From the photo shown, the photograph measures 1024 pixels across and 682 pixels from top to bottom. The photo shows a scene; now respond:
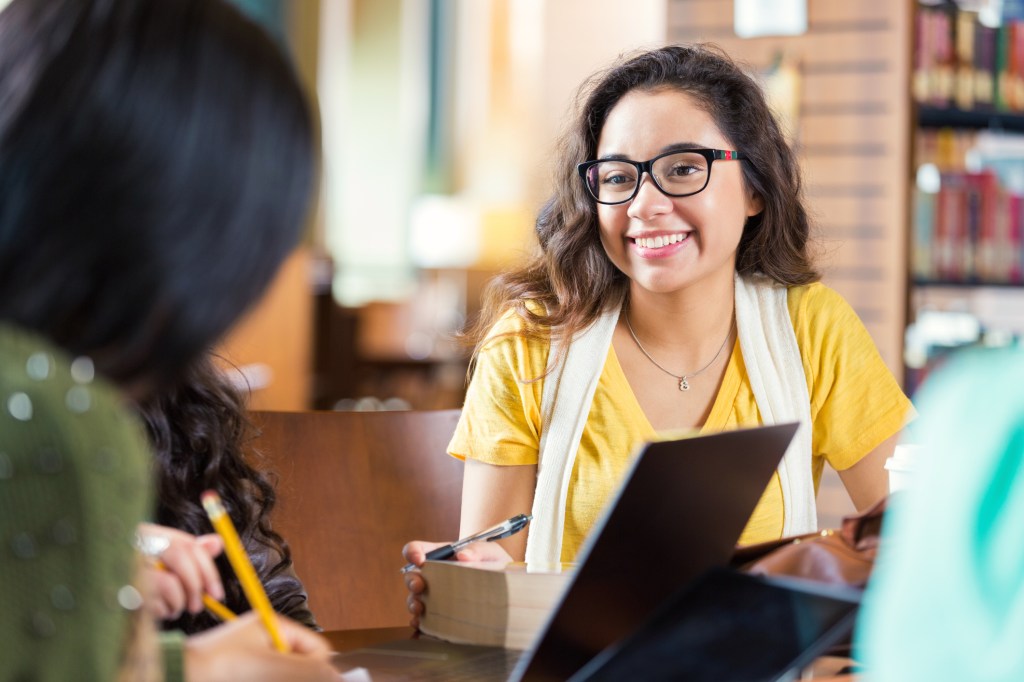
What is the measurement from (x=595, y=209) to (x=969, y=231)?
2.57 metres

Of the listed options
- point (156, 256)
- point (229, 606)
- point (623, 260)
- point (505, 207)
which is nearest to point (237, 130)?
point (156, 256)

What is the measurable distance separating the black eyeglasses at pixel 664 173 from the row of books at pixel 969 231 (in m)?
2.55

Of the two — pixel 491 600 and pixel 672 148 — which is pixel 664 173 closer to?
pixel 672 148

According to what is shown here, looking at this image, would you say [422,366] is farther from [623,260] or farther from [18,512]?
[18,512]

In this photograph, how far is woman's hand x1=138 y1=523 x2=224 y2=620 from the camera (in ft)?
3.07

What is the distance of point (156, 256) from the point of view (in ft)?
2.32

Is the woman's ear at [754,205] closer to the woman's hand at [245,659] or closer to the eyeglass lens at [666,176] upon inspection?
the eyeglass lens at [666,176]

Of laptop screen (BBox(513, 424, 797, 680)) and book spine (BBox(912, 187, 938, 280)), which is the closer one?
laptop screen (BBox(513, 424, 797, 680))

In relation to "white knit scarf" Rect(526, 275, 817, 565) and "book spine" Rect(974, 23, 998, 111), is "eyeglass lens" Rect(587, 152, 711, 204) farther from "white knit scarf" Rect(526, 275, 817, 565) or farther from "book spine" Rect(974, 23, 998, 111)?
"book spine" Rect(974, 23, 998, 111)

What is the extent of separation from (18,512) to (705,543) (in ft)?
1.71

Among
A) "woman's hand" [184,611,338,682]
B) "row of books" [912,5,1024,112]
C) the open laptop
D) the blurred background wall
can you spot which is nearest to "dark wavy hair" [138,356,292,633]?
the blurred background wall

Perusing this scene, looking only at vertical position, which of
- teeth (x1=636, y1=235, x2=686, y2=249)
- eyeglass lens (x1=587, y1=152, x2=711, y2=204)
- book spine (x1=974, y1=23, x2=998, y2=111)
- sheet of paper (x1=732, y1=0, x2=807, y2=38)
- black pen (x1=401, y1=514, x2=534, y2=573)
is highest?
sheet of paper (x1=732, y1=0, x2=807, y2=38)

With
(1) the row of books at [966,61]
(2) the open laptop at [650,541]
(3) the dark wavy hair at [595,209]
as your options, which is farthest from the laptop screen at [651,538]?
(1) the row of books at [966,61]

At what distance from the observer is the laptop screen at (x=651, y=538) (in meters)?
0.83
